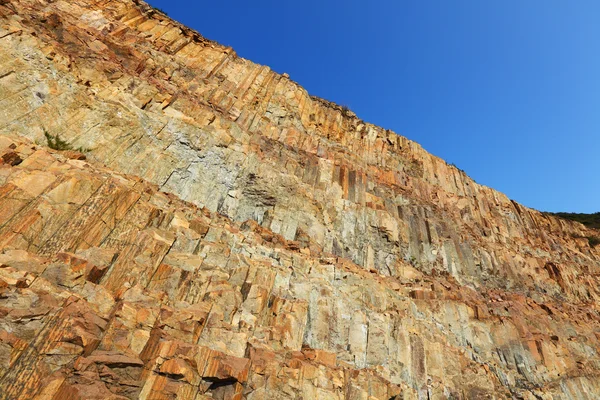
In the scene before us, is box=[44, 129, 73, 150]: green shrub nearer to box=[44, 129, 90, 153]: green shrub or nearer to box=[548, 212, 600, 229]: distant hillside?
box=[44, 129, 90, 153]: green shrub

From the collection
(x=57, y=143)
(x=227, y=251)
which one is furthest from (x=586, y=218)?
(x=57, y=143)

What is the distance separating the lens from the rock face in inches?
433

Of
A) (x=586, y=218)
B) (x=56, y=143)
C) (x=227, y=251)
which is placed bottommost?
(x=227, y=251)

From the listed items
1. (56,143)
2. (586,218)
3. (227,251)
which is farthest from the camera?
(586,218)

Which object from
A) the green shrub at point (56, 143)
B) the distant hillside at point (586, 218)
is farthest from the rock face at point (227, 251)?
the distant hillside at point (586, 218)

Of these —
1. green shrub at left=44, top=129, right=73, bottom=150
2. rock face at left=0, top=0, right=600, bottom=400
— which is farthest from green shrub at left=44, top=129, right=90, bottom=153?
rock face at left=0, top=0, right=600, bottom=400

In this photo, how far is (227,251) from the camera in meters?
16.9

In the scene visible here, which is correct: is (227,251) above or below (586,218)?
below

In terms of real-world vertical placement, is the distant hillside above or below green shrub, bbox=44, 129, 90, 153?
above

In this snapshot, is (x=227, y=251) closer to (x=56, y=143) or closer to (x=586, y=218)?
(x=56, y=143)

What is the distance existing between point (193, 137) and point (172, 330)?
548 inches

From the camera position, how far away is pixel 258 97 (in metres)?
30.3

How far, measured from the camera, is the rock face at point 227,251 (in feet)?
36.1

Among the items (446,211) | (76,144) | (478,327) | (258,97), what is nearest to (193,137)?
(76,144)
